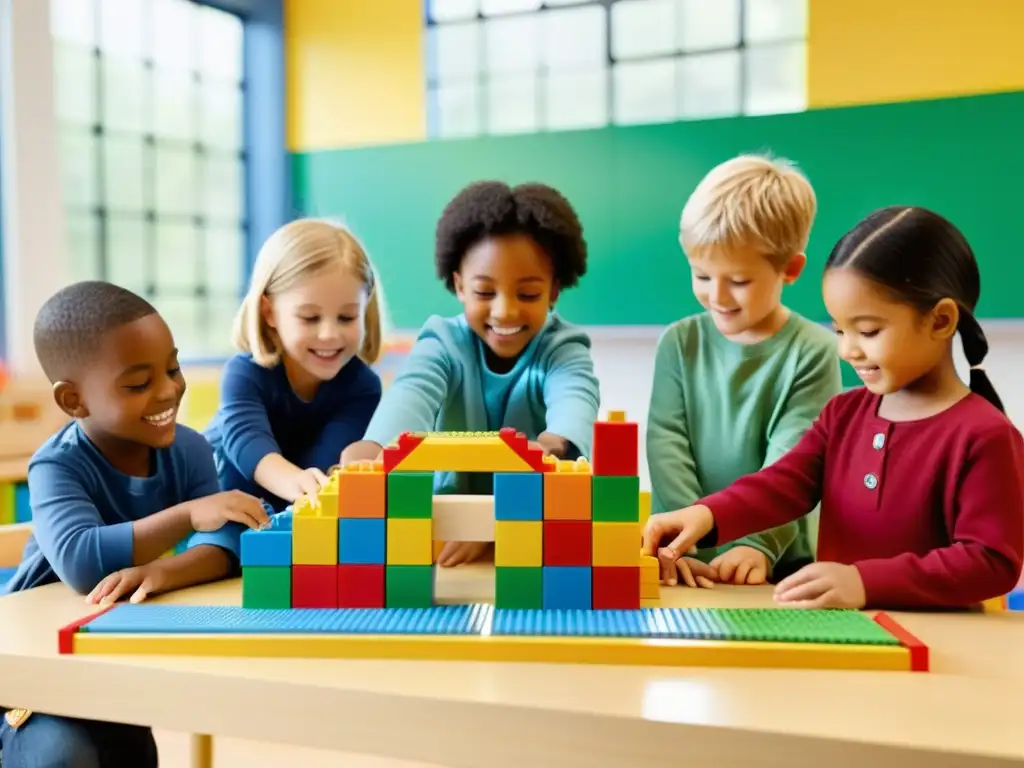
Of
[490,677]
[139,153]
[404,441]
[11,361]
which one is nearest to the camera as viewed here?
[490,677]

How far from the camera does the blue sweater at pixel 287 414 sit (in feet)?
4.97

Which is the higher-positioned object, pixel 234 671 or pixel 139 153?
pixel 139 153

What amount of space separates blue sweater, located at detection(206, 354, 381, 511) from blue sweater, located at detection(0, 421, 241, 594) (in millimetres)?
284

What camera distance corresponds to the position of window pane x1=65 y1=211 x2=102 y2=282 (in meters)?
3.67

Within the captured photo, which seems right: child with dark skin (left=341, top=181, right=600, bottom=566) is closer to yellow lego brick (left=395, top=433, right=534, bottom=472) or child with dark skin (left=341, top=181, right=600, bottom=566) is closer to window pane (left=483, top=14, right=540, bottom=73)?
yellow lego brick (left=395, top=433, right=534, bottom=472)

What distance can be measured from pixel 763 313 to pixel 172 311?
3.25 metres

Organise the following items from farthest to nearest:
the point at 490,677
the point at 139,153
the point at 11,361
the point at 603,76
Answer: the point at 603,76, the point at 139,153, the point at 11,361, the point at 490,677

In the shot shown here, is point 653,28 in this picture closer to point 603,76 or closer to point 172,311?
point 603,76

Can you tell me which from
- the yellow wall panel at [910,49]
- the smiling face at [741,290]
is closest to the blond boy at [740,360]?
the smiling face at [741,290]

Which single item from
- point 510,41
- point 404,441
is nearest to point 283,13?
point 510,41

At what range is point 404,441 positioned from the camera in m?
0.92

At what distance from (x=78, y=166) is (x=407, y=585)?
3.30 m

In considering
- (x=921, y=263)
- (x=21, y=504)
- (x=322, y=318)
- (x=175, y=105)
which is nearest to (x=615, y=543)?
(x=921, y=263)

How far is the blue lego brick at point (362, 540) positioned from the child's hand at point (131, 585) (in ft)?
0.68
